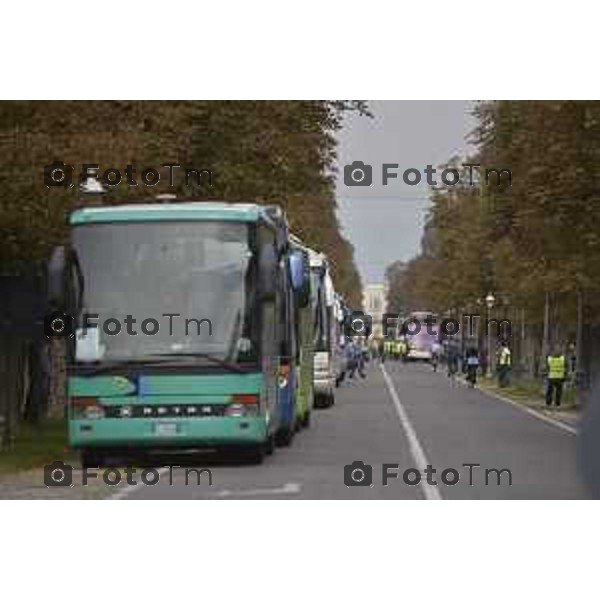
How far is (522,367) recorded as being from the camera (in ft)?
261

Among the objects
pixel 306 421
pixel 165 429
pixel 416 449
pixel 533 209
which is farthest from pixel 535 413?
pixel 165 429

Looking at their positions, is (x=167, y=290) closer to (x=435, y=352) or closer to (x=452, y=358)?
(x=452, y=358)

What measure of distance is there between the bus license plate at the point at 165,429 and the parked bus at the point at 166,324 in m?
0.01

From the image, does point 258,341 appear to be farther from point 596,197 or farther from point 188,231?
point 596,197

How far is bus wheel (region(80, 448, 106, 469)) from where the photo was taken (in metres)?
25.2

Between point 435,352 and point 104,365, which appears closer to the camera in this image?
point 104,365

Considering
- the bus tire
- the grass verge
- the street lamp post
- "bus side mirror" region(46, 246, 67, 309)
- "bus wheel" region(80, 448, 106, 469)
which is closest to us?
"bus side mirror" region(46, 246, 67, 309)

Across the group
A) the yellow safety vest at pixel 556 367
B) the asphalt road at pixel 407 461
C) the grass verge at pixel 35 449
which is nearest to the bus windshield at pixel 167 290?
the asphalt road at pixel 407 461

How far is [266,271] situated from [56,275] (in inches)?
114

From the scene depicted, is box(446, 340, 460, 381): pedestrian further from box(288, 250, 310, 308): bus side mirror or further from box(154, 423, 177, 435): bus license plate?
box(154, 423, 177, 435): bus license plate

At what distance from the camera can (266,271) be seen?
24312 millimetres

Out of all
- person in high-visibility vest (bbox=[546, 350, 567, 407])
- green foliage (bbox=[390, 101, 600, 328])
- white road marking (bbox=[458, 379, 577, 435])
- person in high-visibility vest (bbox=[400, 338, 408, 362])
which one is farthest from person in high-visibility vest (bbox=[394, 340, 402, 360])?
person in high-visibility vest (bbox=[546, 350, 567, 407])

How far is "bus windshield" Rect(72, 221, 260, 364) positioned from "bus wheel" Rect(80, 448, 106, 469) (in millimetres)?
1595

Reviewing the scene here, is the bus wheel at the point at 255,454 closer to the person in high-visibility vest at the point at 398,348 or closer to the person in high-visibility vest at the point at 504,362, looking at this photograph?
the person in high-visibility vest at the point at 504,362
